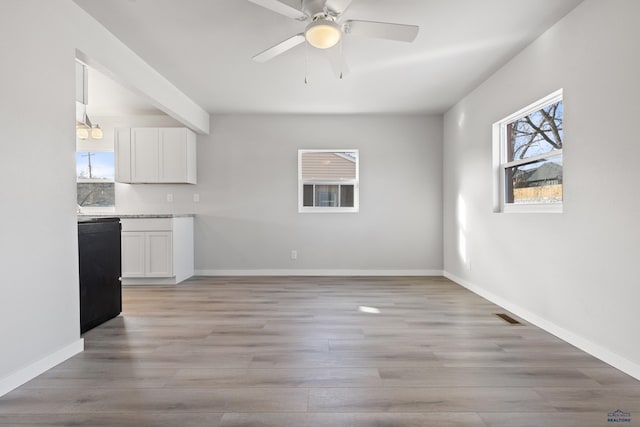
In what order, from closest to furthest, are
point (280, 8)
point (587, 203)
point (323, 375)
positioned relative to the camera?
point (323, 375) < point (280, 8) < point (587, 203)

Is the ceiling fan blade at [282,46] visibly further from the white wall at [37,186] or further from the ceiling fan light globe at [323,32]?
the white wall at [37,186]

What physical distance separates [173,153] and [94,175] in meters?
1.35

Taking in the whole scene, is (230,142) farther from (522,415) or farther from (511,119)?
(522,415)

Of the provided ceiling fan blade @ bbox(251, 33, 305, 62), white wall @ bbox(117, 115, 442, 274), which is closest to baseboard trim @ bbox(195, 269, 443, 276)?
white wall @ bbox(117, 115, 442, 274)

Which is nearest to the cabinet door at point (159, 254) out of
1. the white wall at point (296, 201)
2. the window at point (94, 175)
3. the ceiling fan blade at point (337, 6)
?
the white wall at point (296, 201)

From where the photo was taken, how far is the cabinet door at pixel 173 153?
187 inches

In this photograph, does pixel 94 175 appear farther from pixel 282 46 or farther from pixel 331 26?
pixel 331 26

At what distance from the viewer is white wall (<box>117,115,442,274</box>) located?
5.09 metres

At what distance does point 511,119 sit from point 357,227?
2.50m

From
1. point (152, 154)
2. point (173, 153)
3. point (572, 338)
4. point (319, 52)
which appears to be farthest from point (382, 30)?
point (152, 154)

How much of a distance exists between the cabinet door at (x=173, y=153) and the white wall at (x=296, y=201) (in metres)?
0.34

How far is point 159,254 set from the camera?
4387 mm

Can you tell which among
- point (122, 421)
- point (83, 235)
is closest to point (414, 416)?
point (122, 421)

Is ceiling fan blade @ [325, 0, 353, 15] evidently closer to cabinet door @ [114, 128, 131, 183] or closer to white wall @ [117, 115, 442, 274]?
white wall @ [117, 115, 442, 274]
